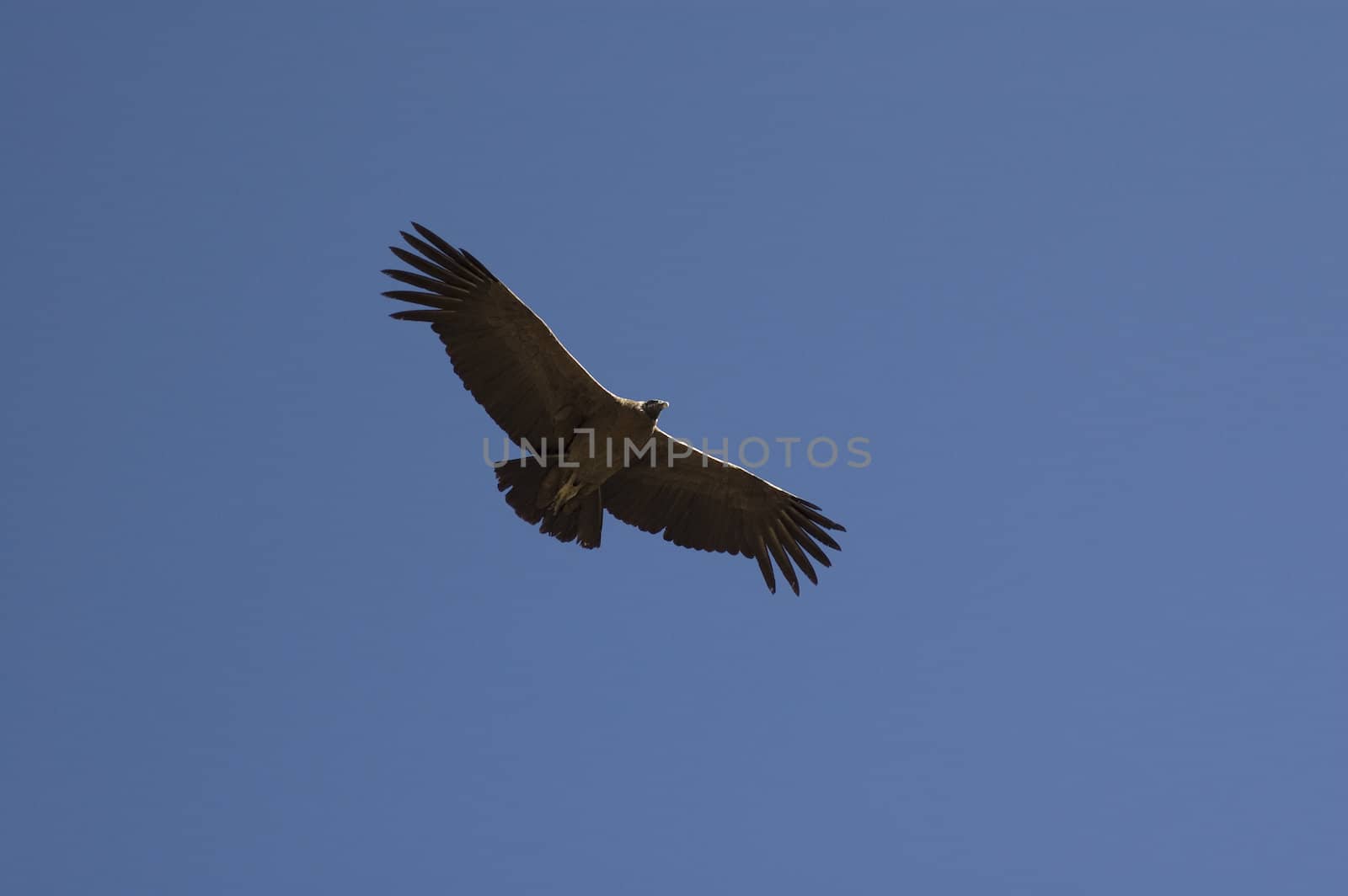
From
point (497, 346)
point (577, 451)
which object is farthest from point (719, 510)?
point (497, 346)

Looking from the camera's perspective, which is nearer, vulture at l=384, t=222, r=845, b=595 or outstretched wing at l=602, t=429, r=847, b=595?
vulture at l=384, t=222, r=845, b=595

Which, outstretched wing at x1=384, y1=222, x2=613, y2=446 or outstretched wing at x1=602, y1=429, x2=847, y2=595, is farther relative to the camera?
outstretched wing at x1=602, y1=429, x2=847, y2=595

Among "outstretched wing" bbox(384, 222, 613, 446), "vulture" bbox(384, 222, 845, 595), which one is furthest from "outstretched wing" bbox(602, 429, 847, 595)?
"outstretched wing" bbox(384, 222, 613, 446)

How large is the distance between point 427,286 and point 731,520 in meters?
4.84

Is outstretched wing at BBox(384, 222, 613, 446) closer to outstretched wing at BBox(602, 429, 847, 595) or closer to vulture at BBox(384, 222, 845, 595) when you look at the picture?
vulture at BBox(384, 222, 845, 595)

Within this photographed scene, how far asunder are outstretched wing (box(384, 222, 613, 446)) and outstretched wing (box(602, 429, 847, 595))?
1.28 metres

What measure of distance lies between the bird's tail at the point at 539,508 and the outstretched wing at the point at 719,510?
564 mm

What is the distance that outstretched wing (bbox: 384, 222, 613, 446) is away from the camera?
1688 centimetres

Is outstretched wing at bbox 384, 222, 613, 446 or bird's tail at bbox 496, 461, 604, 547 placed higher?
outstretched wing at bbox 384, 222, 613, 446

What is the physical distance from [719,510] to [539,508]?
242 centimetres

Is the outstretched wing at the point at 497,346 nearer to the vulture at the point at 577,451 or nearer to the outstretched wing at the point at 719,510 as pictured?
the vulture at the point at 577,451

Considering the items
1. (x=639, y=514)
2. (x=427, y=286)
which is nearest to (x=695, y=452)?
(x=639, y=514)

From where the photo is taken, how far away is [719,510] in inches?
736

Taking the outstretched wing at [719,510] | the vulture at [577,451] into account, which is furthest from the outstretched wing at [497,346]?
the outstretched wing at [719,510]
